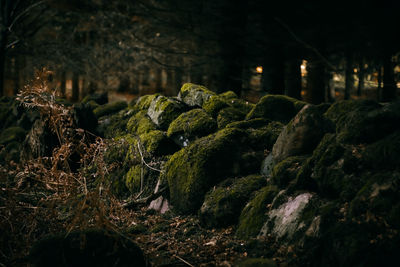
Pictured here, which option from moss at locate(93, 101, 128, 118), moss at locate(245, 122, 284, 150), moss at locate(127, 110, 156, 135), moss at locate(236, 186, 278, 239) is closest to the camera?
moss at locate(236, 186, 278, 239)

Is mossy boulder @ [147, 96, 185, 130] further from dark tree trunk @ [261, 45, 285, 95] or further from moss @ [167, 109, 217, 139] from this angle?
dark tree trunk @ [261, 45, 285, 95]

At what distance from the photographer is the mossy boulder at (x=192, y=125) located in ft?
16.5

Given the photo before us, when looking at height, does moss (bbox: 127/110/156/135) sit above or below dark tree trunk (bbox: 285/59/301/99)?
below

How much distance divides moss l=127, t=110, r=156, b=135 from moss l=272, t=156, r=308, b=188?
122 inches

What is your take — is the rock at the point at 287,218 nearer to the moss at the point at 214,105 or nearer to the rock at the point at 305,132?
the rock at the point at 305,132

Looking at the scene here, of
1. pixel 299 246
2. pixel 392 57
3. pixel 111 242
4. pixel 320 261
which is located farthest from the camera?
pixel 392 57

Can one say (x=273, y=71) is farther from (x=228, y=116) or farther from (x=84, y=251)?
(x=84, y=251)

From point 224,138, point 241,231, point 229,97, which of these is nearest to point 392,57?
point 224,138

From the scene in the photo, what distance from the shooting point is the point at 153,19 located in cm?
614

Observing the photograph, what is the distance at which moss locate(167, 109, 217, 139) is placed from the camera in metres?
5.04

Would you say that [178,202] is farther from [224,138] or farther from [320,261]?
[320,261]

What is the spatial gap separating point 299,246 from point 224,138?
1.99 metres

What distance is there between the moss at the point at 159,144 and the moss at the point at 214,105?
2.95ft

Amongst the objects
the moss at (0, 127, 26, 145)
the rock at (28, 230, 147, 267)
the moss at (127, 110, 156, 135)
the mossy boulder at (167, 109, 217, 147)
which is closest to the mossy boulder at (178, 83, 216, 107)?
the mossy boulder at (167, 109, 217, 147)
